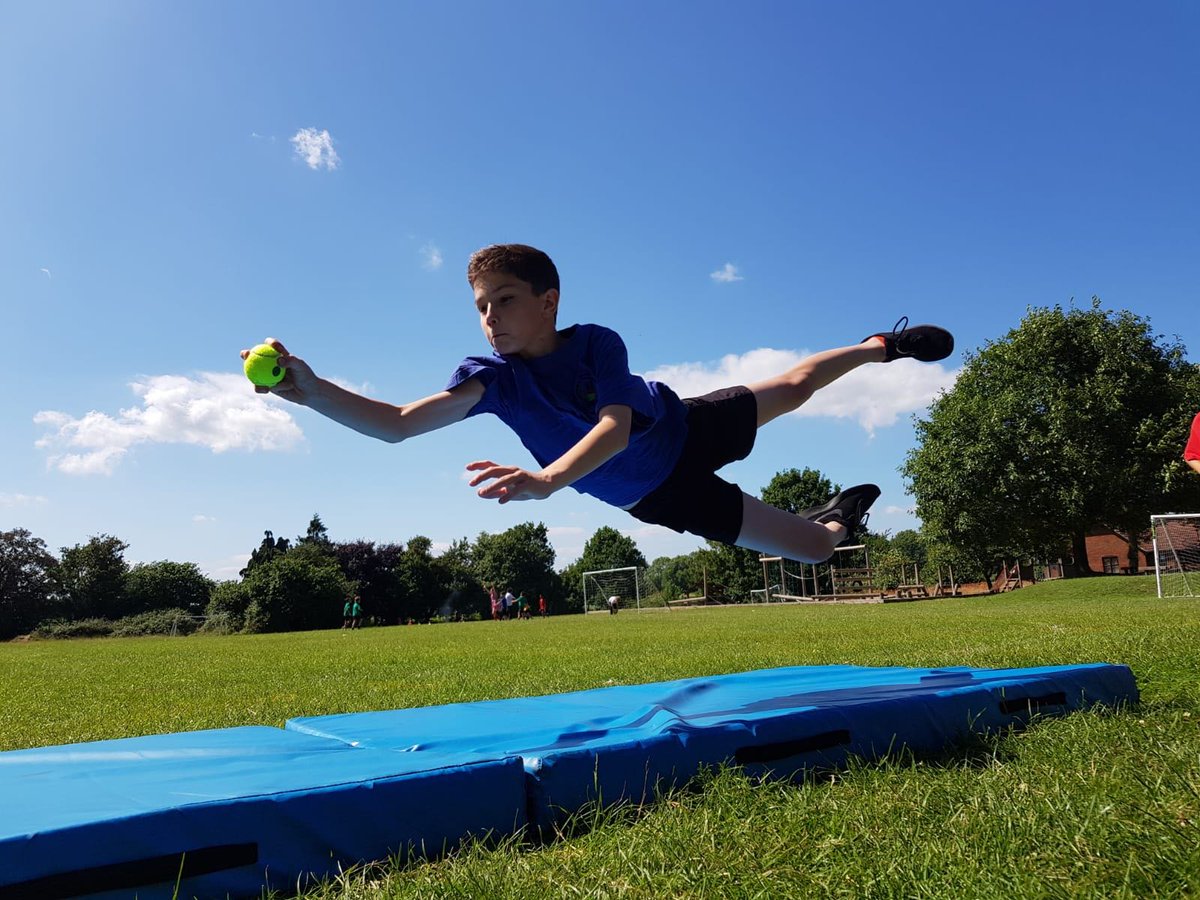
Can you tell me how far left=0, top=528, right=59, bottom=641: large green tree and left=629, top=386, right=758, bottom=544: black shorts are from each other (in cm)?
5317

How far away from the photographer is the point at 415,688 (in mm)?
7699

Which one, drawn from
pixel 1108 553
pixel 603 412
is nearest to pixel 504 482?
pixel 603 412

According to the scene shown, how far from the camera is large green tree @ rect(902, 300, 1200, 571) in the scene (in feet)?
93.8

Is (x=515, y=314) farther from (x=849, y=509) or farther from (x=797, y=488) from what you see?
(x=797, y=488)

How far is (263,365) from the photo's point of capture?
3295mm

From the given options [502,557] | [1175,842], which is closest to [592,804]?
[1175,842]

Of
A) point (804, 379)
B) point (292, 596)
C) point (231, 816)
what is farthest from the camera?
point (292, 596)

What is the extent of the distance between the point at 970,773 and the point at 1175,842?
870 millimetres

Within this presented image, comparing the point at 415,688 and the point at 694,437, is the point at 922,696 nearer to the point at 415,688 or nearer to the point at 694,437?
the point at 694,437

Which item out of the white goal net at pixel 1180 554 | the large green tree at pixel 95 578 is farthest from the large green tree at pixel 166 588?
the white goal net at pixel 1180 554

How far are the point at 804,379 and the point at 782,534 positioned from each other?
90 cm

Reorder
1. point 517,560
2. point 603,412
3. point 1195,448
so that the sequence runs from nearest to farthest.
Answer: point 603,412 → point 1195,448 → point 517,560

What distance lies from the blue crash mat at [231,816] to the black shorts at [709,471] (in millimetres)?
2188

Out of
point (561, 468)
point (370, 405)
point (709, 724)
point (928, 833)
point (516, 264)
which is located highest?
point (516, 264)
